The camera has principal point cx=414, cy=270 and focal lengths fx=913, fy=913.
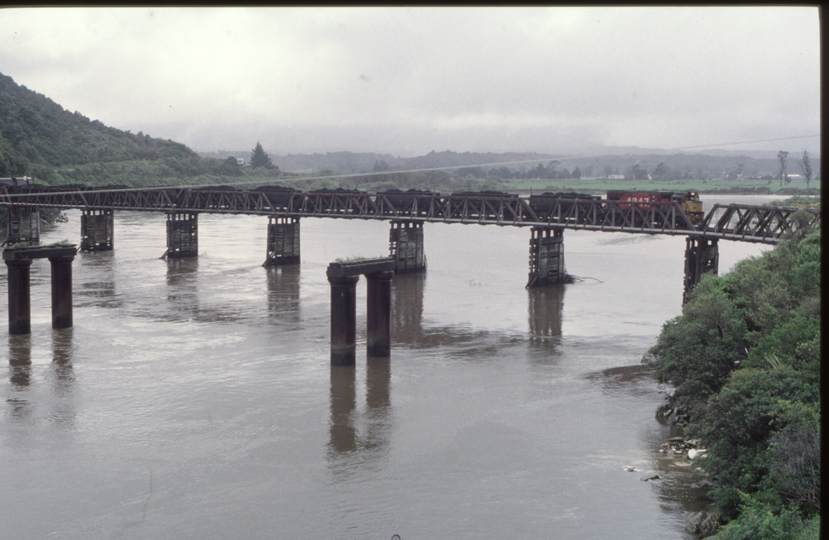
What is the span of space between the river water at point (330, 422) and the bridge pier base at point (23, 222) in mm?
26194

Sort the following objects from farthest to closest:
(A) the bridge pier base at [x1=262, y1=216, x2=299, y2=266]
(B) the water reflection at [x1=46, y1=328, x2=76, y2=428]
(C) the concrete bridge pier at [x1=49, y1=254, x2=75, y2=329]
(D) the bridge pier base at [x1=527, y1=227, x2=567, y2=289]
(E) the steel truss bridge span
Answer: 1. (A) the bridge pier base at [x1=262, y1=216, x2=299, y2=266]
2. (D) the bridge pier base at [x1=527, y1=227, x2=567, y2=289]
3. (E) the steel truss bridge span
4. (C) the concrete bridge pier at [x1=49, y1=254, x2=75, y2=329]
5. (B) the water reflection at [x1=46, y1=328, x2=76, y2=428]

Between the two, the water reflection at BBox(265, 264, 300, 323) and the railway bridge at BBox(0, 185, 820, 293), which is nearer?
the water reflection at BBox(265, 264, 300, 323)

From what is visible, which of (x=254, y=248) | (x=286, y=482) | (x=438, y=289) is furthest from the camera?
(x=254, y=248)

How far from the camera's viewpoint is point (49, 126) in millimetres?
128625

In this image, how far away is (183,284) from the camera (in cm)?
4900

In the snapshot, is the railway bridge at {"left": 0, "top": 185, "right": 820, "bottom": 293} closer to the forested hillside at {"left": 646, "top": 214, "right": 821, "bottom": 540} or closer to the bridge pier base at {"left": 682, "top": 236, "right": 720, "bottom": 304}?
the bridge pier base at {"left": 682, "top": 236, "right": 720, "bottom": 304}

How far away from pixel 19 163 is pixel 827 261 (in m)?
98.6

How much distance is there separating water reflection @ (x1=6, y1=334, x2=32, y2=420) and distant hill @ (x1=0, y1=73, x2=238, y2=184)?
6494cm

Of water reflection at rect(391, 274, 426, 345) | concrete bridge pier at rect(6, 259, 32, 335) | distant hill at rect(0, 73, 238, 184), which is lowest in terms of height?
water reflection at rect(391, 274, 426, 345)

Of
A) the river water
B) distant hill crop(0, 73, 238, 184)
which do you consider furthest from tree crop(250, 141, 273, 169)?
the river water

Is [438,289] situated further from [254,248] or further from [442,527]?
[442,527]

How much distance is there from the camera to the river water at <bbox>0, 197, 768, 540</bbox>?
646 inches

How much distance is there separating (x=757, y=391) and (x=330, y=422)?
1029cm

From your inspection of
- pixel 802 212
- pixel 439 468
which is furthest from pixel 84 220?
pixel 439 468
